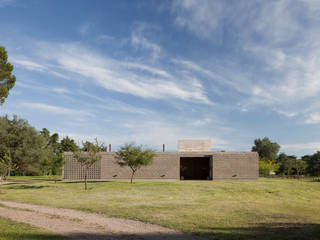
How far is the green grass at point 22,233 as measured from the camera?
29.2ft

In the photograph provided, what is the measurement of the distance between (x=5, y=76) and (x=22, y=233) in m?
27.9

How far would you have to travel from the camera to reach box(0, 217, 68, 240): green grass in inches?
350

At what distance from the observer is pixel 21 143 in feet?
167

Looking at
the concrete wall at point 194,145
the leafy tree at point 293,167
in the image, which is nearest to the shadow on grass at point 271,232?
the concrete wall at point 194,145

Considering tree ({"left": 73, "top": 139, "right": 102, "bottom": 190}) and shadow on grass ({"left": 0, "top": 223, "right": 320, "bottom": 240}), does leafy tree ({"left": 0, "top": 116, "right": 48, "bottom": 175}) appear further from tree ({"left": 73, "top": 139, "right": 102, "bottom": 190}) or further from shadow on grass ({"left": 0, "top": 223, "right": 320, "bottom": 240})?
shadow on grass ({"left": 0, "top": 223, "right": 320, "bottom": 240})

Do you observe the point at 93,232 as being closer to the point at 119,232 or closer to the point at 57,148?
the point at 119,232

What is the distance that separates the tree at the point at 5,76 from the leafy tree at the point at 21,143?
2016 centimetres

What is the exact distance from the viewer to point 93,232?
10.3 metres

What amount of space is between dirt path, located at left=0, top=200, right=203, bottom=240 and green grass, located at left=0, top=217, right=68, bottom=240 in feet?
1.81

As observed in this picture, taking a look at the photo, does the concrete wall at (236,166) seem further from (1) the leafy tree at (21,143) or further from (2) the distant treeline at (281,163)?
(1) the leafy tree at (21,143)

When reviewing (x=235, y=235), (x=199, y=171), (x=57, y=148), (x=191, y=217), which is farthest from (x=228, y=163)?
(x=57, y=148)

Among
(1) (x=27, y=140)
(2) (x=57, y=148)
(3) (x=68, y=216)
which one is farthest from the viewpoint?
(2) (x=57, y=148)

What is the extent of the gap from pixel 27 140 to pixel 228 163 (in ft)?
123

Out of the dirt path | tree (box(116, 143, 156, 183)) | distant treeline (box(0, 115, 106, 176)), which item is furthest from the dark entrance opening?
the dirt path
